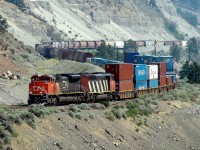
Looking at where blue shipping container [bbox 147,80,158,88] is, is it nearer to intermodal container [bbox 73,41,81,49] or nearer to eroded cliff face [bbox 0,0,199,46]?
eroded cliff face [bbox 0,0,199,46]

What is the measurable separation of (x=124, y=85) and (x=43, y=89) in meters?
14.2

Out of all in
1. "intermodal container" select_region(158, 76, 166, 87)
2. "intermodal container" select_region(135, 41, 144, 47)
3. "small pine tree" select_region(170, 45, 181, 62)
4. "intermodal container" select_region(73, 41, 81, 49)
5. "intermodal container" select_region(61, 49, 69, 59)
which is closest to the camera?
"intermodal container" select_region(158, 76, 166, 87)

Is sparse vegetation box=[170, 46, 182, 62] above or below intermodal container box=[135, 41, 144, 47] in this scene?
below

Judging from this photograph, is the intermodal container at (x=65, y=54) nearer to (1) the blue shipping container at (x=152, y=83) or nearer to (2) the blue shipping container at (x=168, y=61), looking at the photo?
(2) the blue shipping container at (x=168, y=61)

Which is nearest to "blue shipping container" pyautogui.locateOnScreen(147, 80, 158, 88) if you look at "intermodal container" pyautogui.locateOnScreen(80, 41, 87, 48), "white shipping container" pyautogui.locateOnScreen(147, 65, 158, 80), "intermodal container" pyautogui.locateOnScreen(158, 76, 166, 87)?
"white shipping container" pyautogui.locateOnScreen(147, 65, 158, 80)

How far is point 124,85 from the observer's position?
5388 cm

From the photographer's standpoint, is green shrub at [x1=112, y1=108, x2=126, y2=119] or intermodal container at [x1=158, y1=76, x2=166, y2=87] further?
intermodal container at [x1=158, y1=76, x2=166, y2=87]

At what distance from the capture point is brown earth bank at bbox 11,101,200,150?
31078 millimetres

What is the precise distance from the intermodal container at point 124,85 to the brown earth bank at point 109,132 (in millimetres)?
3596

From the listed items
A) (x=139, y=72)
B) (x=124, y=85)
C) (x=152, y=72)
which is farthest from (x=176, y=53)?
(x=124, y=85)

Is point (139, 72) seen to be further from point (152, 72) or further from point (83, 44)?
point (83, 44)

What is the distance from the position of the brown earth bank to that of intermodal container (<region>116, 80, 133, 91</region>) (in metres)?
3.60

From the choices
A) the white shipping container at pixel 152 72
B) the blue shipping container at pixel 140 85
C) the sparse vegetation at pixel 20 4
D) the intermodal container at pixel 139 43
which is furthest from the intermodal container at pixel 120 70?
the intermodal container at pixel 139 43

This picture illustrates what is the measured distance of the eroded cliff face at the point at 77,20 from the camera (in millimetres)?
131000
